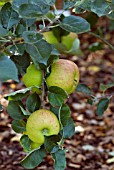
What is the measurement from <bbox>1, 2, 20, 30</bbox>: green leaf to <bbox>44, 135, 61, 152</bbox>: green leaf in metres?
0.27

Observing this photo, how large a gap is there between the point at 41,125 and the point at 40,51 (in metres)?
0.16

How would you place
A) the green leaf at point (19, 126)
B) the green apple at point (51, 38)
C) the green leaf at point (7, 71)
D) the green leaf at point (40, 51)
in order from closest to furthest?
1. the green leaf at point (7, 71)
2. the green leaf at point (40, 51)
3. the green leaf at point (19, 126)
4. the green apple at point (51, 38)

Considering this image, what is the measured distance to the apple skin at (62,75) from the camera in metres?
1.00

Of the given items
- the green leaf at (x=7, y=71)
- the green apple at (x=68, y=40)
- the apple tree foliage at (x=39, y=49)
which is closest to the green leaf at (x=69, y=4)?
the apple tree foliage at (x=39, y=49)

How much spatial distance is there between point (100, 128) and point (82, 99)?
1.36 feet

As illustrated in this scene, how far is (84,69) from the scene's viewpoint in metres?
3.42

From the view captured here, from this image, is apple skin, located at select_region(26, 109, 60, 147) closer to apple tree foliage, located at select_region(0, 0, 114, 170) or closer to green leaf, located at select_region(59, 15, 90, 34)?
apple tree foliage, located at select_region(0, 0, 114, 170)

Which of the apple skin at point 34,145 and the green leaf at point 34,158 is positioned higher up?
the apple skin at point 34,145

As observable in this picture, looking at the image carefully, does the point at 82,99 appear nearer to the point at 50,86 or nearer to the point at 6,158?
the point at 6,158

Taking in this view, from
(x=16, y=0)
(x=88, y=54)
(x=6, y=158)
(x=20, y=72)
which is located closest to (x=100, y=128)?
(x=6, y=158)

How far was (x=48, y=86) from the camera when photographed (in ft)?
3.32

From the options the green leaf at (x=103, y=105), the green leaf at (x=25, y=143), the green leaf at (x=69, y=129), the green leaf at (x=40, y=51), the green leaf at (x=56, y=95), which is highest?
the green leaf at (x=40, y=51)

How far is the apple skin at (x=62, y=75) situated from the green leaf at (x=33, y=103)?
6 centimetres

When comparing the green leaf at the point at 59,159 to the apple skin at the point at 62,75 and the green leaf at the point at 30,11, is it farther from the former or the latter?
the green leaf at the point at 30,11
